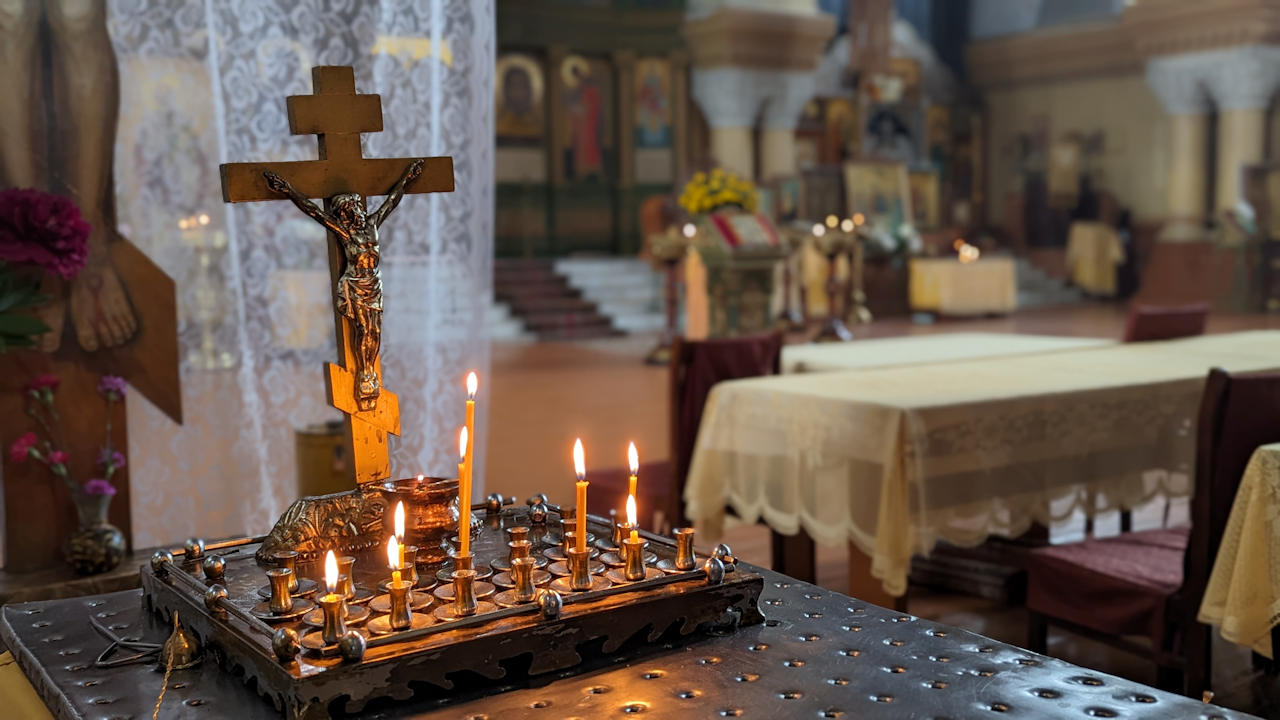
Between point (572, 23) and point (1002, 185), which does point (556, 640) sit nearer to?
point (572, 23)

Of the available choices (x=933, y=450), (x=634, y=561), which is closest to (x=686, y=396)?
(x=933, y=450)

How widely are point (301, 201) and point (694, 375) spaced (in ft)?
9.02

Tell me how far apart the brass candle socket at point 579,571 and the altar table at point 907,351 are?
10.3 feet

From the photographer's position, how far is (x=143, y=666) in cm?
141

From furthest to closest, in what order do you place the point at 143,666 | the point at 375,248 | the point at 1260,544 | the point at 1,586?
the point at 1,586 → the point at 1260,544 → the point at 375,248 → the point at 143,666

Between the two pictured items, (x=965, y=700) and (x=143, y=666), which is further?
(x=143, y=666)

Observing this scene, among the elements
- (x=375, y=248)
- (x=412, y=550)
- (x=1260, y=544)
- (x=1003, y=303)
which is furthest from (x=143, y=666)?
(x=1003, y=303)

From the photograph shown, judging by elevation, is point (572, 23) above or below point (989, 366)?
above

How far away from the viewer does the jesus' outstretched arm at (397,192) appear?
1.69 m

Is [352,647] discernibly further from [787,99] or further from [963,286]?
[787,99]

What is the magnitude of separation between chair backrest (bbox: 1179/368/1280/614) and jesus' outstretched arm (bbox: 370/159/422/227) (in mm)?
1996

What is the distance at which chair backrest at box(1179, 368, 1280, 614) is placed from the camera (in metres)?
2.93

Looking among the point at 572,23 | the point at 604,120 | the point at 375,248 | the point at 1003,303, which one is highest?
the point at 572,23

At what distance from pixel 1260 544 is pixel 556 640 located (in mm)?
2029
